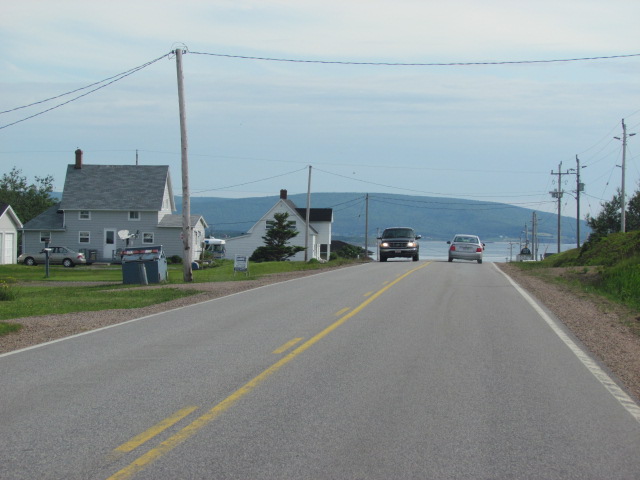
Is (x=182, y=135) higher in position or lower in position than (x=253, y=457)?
higher

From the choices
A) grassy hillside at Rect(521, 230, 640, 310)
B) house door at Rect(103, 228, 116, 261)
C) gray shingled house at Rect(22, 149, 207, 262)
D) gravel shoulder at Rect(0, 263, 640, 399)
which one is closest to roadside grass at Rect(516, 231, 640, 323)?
grassy hillside at Rect(521, 230, 640, 310)

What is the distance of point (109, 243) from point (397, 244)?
2705 cm

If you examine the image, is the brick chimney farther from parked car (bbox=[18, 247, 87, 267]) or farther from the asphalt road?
the asphalt road

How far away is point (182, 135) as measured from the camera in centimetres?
2983

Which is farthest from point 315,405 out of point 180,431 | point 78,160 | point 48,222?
point 78,160

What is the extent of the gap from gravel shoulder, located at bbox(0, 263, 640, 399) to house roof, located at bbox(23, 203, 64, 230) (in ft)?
140

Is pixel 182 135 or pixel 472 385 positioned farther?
pixel 182 135

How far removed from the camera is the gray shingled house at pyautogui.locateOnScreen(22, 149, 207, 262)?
62.5 meters

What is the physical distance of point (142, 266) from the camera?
28.2 meters

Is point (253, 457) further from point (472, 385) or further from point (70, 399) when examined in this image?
point (472, 385)

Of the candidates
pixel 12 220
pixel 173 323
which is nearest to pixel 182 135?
pixel 173 323

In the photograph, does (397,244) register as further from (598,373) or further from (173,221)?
(598,373)

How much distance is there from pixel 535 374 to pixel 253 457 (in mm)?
4811

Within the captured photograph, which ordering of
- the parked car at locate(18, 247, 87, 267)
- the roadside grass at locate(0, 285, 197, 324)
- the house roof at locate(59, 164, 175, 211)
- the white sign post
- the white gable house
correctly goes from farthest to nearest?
the white gable house
the house roof at locate(59, 164, 175, 211)
the parked car at locate(18, 247, 87, 267)
the white sign post
the roadside grass at locate(0, 285, 197, 324)
